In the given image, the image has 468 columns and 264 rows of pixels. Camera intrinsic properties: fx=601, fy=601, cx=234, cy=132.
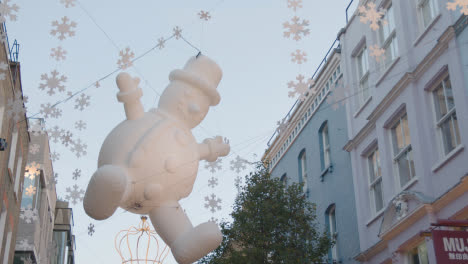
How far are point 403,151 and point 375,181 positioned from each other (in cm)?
166

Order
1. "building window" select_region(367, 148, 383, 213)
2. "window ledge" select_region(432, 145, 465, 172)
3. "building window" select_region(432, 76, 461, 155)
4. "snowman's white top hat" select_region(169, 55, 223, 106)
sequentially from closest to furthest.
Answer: "snowman's white top hat" select_region(169, 55, 223, 106), "window ledge" select_region(432, 145, 465, 172), "building window" select_region(432, 76, 461, 155), "building window" select_region(367, 148, 383, 213)

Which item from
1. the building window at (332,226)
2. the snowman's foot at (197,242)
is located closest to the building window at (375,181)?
the building window at (332,226)

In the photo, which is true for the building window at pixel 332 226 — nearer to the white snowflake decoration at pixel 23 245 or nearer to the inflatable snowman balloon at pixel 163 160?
the white snowflake decoration at pixel 23 245

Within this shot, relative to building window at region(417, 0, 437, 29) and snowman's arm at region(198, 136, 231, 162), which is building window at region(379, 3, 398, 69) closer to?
building window at region(417, 0, 437, 29)

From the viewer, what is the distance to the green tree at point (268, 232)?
12891mm

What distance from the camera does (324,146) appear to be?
18016mm

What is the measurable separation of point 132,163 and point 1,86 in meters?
8.13

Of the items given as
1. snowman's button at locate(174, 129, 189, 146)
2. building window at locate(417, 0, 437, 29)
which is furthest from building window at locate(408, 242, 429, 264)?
snowman's button at locate(174, 129, 189, 146)

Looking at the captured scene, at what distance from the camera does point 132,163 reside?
Result: 19.4 ft

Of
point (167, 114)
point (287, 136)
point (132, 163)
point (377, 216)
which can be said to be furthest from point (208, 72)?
point (287, 136)

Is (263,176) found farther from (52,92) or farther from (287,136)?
(52,92)

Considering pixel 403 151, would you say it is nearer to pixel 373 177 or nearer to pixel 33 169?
pixel 373 177

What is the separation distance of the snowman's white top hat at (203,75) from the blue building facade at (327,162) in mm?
8409

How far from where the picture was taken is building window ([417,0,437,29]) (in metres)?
12.3
